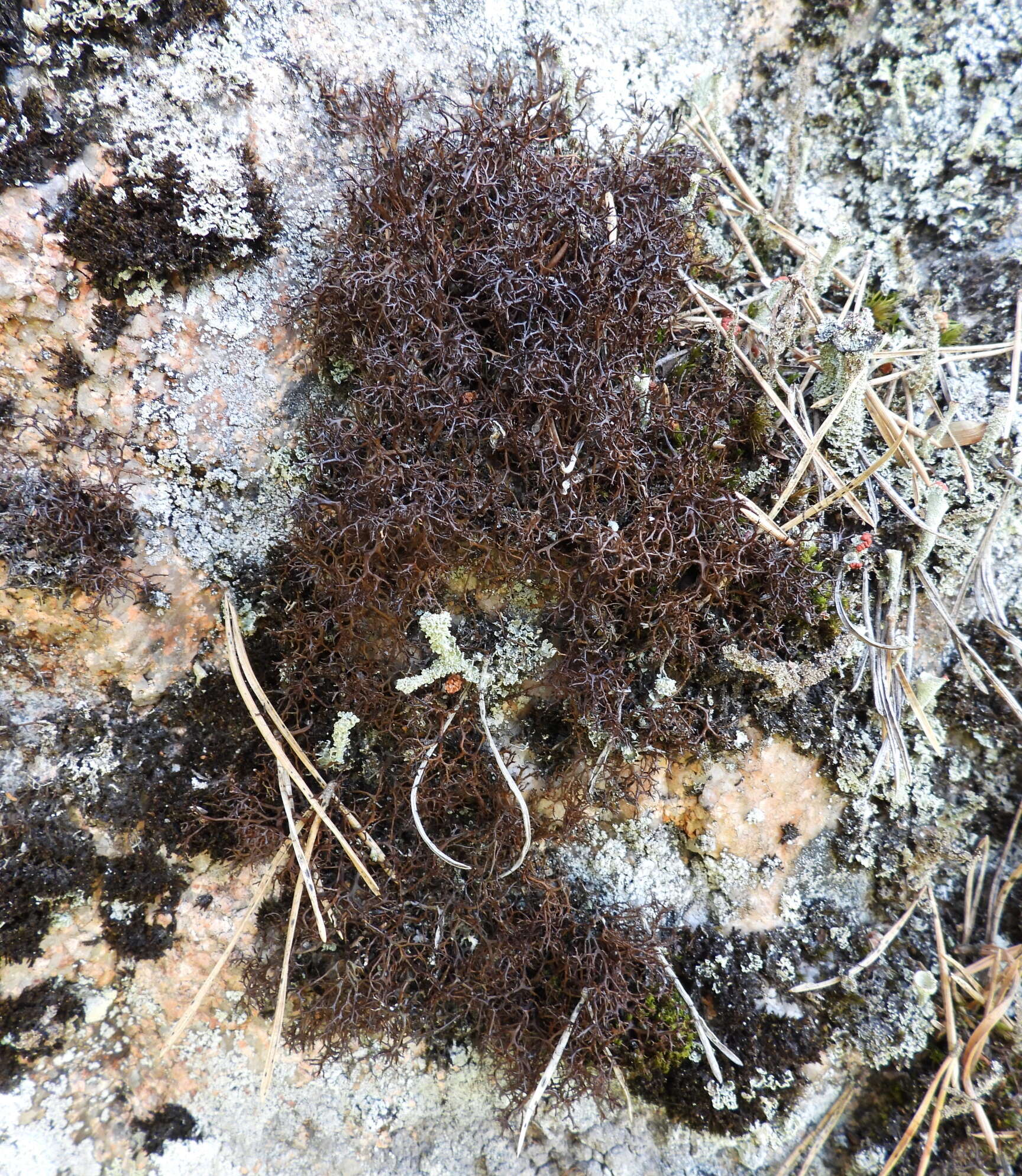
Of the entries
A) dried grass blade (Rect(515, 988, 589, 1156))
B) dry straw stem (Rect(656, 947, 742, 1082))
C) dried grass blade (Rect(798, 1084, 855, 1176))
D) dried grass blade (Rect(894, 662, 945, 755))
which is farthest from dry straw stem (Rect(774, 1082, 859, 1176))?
dried grass blade (Rect(894, 662, 945, 755))

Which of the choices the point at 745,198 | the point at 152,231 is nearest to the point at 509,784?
the point at 152,231

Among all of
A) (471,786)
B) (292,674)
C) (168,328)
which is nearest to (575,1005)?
(471,786)

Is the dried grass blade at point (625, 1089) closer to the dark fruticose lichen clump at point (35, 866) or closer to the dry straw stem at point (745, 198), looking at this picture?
the dark fruticose lichen clump at point (35, 866)

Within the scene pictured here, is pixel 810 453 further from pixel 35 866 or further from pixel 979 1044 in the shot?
pixel 35 866

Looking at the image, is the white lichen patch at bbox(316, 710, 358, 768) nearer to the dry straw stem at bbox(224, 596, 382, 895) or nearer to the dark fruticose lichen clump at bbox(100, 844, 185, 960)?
the dry straw stem at bbox(224, 596, 382, 895)

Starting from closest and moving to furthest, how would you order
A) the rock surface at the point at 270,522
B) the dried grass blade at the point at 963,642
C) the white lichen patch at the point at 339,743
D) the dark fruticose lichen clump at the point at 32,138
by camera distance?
the dark fruticose lichen clump at the point at 32,138 → the rock surface at the point at 270,522 → the white lichen patch at the point at 339,743 → the dried grass blade at the point at 963,642

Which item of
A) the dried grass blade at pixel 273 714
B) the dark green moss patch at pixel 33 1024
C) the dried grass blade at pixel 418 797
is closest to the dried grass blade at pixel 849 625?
the dried grass blade at pixel 418 797
